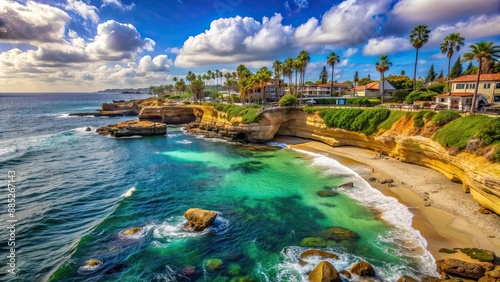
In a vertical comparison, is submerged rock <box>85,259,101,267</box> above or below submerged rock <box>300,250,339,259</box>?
below

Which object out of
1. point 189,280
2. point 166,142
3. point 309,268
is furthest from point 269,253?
point 166,142

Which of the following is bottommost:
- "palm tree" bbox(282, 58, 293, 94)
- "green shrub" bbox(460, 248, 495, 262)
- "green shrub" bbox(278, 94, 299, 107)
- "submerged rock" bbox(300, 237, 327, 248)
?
"submerged rock" bbox(300, 237, 327, 248)

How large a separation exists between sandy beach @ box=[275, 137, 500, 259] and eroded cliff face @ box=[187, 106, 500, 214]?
1.12 meters

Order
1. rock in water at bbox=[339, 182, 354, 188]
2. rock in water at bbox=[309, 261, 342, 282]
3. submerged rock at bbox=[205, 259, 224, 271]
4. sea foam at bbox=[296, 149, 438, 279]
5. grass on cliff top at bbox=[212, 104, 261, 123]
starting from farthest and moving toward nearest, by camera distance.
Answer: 1. grass on cliff top at bbox=[212, 104, 261, 123]
2. rock in water at bbox=[339, 182, 354, 188]
3. sea foam at bbox=[296, 149, 438, 279]
4. submerged rock at bbox=[205, 259, 224, 271]
5. rock in water at bbox=[309, 261, 342, 282]

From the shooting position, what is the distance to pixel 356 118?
43.4m

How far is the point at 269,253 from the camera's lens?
59.8 ft

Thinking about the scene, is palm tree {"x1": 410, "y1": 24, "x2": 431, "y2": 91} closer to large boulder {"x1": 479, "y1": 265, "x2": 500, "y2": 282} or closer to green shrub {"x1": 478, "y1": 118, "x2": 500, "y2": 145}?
green shrub {"x1": 478, "y1": 118, "x2": 500, "y2": 145}

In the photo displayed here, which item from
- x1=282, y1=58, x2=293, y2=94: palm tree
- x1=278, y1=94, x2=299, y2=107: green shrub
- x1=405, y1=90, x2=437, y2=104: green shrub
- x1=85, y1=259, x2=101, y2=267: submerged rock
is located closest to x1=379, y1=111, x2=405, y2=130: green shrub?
x1=405, y1=90, x2=437, y2=104: green shrub

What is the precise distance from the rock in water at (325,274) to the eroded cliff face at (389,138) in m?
14.6

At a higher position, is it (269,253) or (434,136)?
(434,136)

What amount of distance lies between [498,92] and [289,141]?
123 feet

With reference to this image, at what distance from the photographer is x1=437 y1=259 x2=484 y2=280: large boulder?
49.3ft

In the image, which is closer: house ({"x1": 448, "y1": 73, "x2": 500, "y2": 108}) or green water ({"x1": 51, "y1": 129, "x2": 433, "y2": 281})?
green water ({"x1": 51, "y1": 129, "x2": 433, "y2": 281})

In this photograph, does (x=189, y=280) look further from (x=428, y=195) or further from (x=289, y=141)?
(x=289, y=141)
